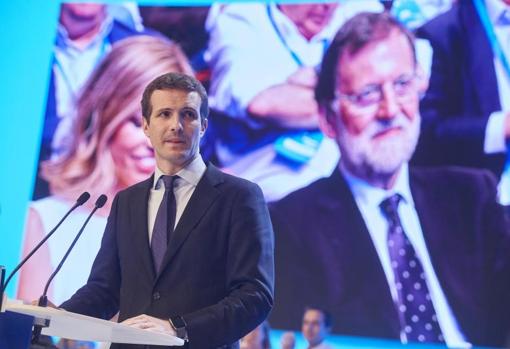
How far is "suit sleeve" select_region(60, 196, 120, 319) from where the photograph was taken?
216 centimetres

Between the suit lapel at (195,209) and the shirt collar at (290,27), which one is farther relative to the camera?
the shirt collar at (290,27)

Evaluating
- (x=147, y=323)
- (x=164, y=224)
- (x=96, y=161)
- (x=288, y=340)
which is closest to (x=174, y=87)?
(x=164, y=224)

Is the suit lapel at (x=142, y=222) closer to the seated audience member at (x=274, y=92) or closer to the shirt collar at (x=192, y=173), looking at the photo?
the shirt collar at (x=192, y=173)

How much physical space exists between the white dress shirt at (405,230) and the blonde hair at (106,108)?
1366 millimetres

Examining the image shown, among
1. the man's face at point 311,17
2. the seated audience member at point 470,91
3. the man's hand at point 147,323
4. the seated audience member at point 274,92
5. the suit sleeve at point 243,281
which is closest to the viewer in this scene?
the man's hand at point 147,323

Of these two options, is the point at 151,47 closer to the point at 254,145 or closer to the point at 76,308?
the point at 254,145

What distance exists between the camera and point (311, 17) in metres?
4.74

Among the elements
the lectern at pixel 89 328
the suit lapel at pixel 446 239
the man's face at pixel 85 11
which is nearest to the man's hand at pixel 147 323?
the lectern at pixel 89 328

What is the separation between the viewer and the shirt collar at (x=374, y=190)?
175 inches

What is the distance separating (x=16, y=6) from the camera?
16.7 ft

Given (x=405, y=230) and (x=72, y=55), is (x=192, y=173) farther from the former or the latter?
(x=72, y=55)

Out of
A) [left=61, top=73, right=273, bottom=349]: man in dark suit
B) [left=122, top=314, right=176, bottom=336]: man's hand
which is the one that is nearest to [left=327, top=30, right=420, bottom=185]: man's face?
[left=61, top=73, right=273, bottom=349]: man in dark suit

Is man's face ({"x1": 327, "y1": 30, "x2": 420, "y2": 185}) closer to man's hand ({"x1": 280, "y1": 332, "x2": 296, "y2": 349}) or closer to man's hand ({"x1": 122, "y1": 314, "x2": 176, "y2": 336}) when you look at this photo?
man's hand ({"x1": 280, "y1": 332, "x2": 296, "y2": 349})

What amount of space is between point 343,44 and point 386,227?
113 centimetres
